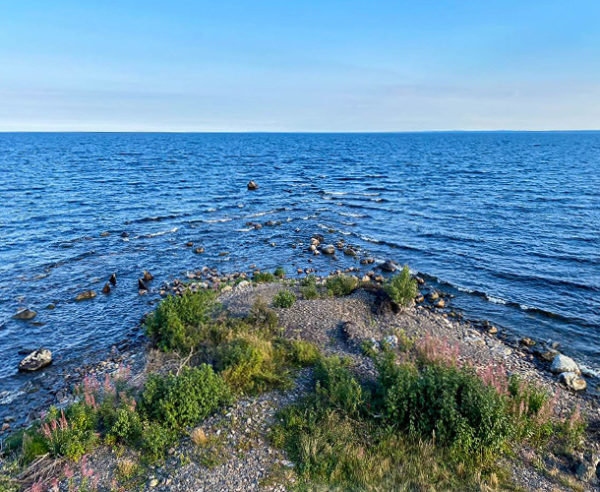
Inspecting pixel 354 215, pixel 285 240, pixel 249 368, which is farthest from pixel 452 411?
pixel 354 215

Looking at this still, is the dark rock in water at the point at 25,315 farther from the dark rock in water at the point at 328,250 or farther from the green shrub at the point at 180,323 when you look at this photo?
the dark rock in water at the point at 328,250

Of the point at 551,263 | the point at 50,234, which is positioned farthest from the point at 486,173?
the point at 50,234

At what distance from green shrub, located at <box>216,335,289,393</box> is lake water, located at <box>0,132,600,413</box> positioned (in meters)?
7.29

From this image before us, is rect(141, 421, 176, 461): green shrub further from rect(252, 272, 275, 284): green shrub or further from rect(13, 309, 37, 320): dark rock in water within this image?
rect(13, 309, 37, 320): dark rock in water

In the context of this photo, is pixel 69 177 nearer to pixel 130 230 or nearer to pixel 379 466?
pixel 130 230

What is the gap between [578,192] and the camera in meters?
45.6

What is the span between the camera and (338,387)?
33.3 ft

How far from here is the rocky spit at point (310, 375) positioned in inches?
322

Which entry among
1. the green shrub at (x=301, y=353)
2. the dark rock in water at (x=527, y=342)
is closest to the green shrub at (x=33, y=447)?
the green shrub at (x=301, y=353)

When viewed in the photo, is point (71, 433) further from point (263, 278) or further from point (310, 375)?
point (263, 278)

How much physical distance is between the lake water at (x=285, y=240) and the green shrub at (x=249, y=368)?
23.9 ft

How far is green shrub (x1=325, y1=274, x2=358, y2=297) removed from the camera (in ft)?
61.7

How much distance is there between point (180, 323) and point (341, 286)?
8.04 metres

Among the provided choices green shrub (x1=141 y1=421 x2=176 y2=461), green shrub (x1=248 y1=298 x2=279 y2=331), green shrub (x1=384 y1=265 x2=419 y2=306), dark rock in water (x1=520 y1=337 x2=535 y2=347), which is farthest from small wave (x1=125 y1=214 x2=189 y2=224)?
dark rock in water (x1=520 y1=337 x2=535 y2=347)
